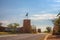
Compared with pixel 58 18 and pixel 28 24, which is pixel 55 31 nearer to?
pixel 58 18

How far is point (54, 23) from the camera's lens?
54.6 m

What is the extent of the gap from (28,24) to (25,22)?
7.42 ft

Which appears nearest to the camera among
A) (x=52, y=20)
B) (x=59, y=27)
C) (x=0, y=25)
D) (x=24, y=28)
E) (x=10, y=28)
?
(x=59, y=27)

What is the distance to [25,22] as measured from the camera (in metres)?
120

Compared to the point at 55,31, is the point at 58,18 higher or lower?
higher

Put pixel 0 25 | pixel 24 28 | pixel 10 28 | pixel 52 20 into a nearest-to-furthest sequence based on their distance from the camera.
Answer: pixel 52 20
pixel 0 25
pixel 10 28
pixel 24 28

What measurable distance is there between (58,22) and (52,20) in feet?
14.2

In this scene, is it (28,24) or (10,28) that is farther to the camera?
(28,24)

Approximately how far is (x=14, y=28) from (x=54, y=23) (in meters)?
52.4

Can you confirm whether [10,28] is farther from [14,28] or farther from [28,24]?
[28,24]

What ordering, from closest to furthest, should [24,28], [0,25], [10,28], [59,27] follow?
[59,27], [0,25], [10,28], [24,28]

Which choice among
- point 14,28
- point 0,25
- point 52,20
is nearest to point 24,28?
point 14,28

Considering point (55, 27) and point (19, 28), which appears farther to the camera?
point (19, 28)

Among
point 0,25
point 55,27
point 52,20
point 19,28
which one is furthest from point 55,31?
point 19,28
